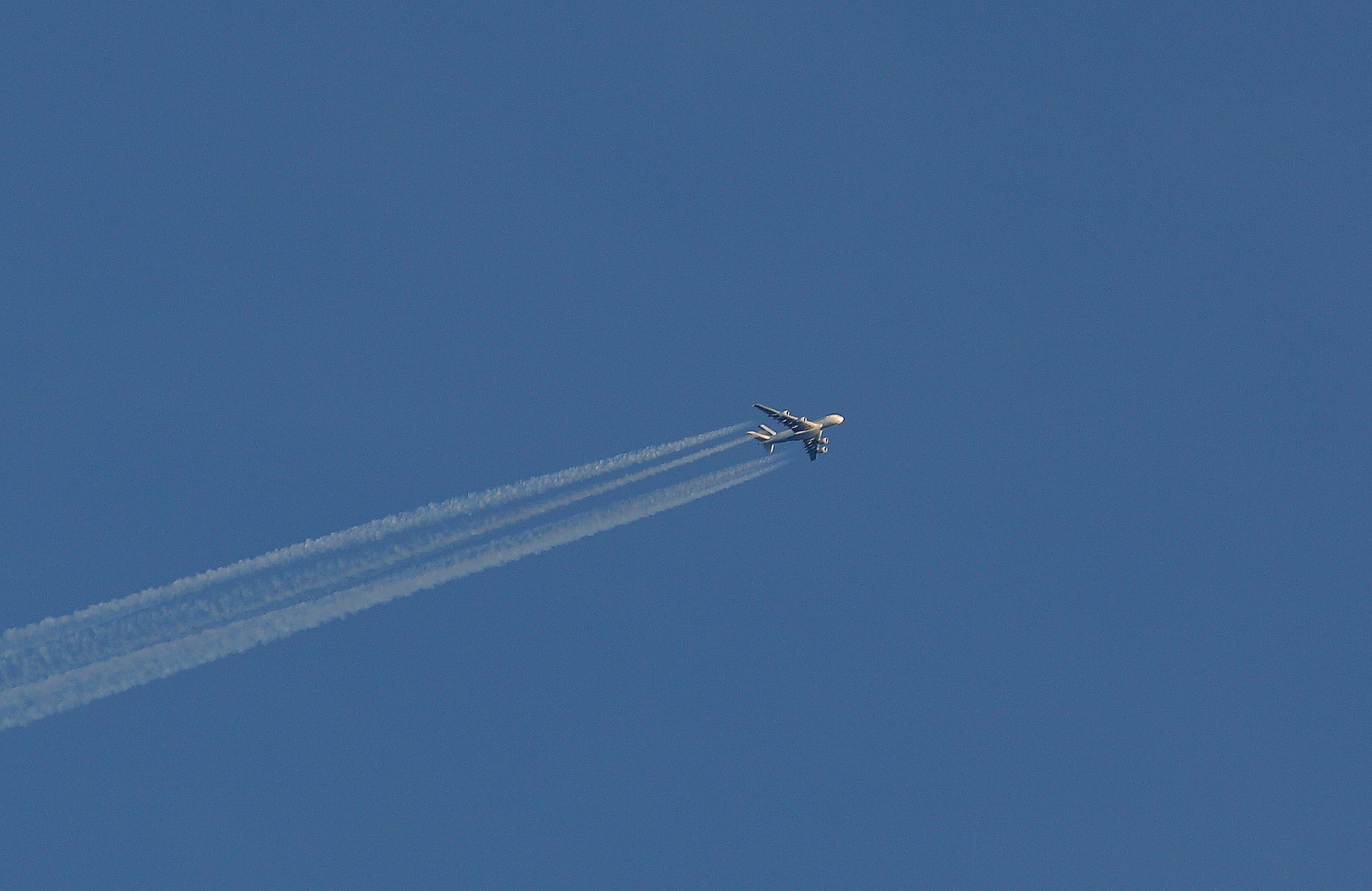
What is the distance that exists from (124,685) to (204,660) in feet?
14.3

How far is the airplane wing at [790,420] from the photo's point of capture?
451ft

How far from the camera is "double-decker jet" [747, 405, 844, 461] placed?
137m

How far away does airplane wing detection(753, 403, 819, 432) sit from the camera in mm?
137387

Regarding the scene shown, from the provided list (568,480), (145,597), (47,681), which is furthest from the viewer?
(568,480)

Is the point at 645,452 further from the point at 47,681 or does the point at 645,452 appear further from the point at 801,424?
the point at 47,681

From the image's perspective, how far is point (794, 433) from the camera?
138 metres

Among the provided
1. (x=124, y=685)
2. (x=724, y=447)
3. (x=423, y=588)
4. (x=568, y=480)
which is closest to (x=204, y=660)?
(x=124, y=685)

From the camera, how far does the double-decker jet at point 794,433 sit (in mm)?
137250

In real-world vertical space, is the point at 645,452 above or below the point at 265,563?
above

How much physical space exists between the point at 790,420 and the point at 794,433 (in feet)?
2.89

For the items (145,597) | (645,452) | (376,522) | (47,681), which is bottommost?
(47,681)

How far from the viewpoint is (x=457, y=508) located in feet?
387

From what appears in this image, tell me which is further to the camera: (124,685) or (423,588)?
(423,588)

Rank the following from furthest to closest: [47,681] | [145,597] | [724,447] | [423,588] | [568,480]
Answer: [724,447] → [568,480] → [423,588] → [145,597] → [47,681]
